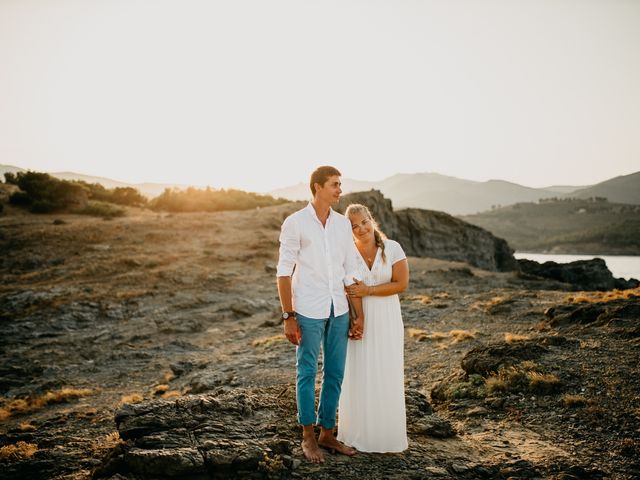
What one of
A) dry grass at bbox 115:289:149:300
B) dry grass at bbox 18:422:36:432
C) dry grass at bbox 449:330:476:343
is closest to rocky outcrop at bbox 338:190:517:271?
dry grass at bbox 115:289:149:300

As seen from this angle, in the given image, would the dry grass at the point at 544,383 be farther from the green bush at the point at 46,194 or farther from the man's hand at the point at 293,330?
the green bush at the point at 46,194

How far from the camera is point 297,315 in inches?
149

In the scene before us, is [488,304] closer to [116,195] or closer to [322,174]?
[322,174]

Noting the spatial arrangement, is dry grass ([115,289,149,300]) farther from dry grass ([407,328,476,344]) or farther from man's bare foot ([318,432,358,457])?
man's bare foot ([318,432,358,457])

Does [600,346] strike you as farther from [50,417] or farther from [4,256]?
[4,256]

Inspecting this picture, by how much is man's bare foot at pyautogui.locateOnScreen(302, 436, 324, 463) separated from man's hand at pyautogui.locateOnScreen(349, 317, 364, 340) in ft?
3.26

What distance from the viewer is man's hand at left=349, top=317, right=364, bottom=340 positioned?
3986 mm

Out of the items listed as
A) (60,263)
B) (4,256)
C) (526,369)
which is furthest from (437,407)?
(4,256)

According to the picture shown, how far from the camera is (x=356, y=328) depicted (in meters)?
3.98

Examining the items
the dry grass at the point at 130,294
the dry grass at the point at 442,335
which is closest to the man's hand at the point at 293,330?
the dry grass at the point at 442,335

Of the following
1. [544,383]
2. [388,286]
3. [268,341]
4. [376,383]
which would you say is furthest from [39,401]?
[544,383]

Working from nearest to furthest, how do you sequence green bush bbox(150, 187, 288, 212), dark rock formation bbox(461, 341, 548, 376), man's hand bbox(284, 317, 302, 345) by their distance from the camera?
1. man's hand bbox(284, 317, 302, 345)
2. dark rock formation bbox(461, 341, 548, 376)
3. green bush bbox(150, 187, 288, 212)

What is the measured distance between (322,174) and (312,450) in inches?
97.8

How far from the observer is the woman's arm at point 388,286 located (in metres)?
3.98
